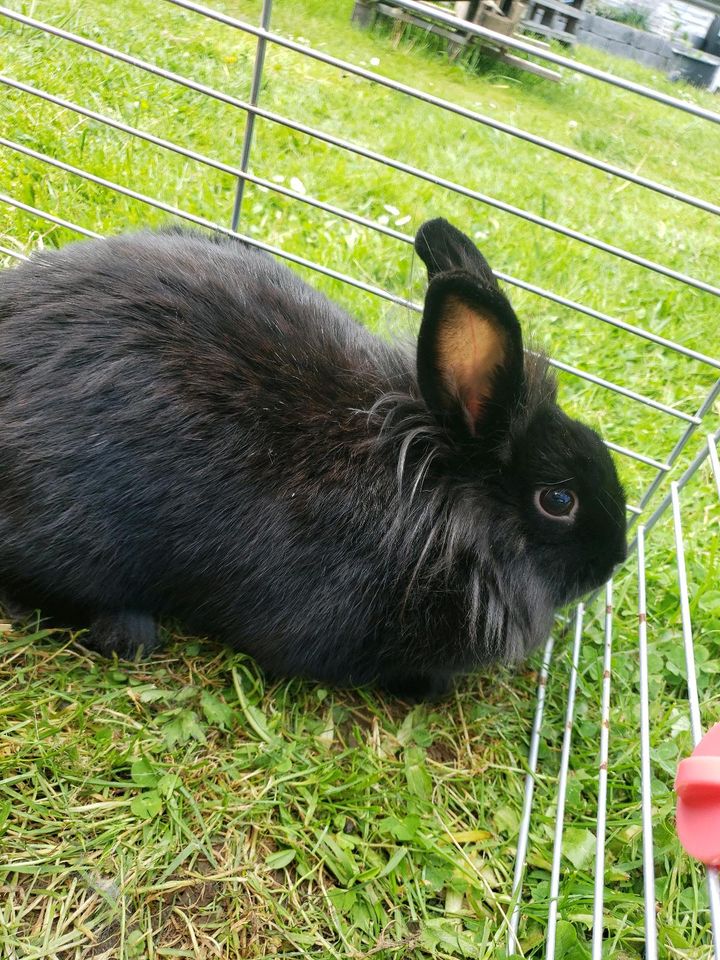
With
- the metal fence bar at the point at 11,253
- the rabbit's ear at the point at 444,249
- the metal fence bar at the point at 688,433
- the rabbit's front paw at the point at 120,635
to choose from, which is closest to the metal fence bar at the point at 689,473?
the metal fence bar at the point at 688,433

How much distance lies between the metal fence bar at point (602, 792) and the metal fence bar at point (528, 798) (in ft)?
0.51

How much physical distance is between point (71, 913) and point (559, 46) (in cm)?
274

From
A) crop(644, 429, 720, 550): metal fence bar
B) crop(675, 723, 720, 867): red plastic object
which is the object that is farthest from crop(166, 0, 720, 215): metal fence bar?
crop(675, 723, 720, 867): red plastic object

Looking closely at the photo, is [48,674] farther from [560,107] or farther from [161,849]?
[560,107]

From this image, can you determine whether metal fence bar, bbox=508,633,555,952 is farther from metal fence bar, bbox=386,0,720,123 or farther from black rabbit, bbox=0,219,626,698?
metal fence bar, bbox=386,0,720,123

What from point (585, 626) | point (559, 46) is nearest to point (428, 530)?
point (585, 626)

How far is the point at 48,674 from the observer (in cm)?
197

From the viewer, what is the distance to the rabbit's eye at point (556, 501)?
195 centimetres

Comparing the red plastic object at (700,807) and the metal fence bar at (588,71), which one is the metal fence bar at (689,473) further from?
the red plastic object at (700,807)

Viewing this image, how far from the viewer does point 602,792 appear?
1.87 meters

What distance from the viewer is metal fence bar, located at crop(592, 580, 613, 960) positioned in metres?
1.58

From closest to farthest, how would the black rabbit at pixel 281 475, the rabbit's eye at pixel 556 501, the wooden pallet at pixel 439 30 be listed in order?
the black rabbit at pixel 281 475 → the rabbit's eye at pixel 556 501 → the wooden pallet at pixel 439 30

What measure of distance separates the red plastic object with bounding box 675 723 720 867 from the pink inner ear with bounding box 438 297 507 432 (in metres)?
0.90

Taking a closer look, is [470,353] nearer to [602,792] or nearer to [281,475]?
[281,475]
